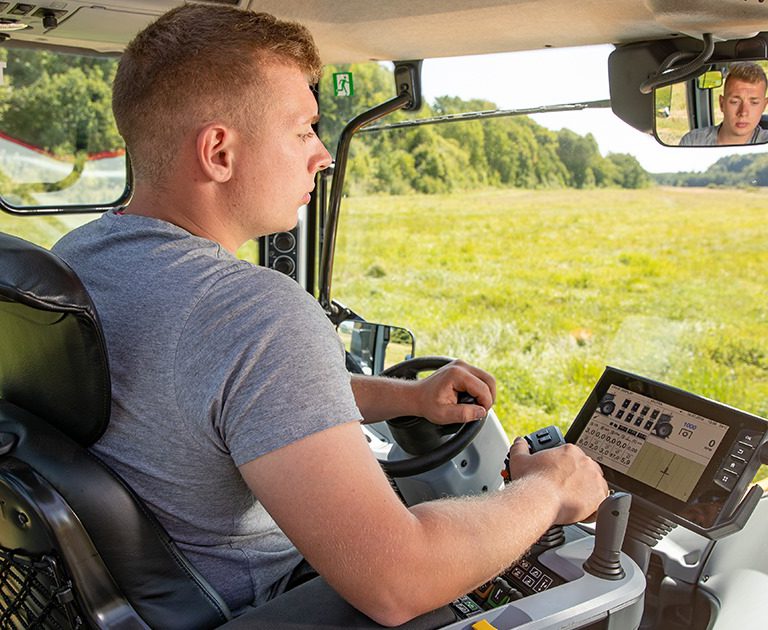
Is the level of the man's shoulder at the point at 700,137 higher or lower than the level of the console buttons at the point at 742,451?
higher

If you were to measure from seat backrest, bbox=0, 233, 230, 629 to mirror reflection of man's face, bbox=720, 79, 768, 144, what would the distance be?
1328 millimetres

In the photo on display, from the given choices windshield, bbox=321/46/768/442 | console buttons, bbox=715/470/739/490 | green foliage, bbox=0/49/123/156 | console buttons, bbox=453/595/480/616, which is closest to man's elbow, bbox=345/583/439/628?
console buttons, bbox=453/595/480/616

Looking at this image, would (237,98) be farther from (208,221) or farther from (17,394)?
(17,394)

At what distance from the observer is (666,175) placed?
6074mm

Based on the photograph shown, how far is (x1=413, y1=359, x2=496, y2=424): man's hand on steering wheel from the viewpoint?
6.78 ft

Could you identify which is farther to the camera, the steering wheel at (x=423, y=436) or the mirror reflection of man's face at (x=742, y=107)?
the steering wheel at (x=423, y=436)

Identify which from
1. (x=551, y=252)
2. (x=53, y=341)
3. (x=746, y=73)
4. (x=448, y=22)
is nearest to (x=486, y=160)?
(x=551, y=252)

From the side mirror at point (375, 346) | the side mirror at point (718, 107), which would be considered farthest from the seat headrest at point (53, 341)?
the side mirror at point (375, 346)

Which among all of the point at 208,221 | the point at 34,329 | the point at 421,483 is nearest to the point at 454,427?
the point at 421,483

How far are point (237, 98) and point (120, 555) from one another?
73 cm

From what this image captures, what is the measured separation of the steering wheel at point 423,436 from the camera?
6.75ft

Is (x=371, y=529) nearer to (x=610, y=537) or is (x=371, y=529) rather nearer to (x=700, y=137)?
(x=610, y=537)

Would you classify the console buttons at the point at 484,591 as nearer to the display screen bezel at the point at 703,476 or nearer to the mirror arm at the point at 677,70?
the display screen bezel at the point at 703,476

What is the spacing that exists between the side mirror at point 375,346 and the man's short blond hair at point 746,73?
1343 mm
